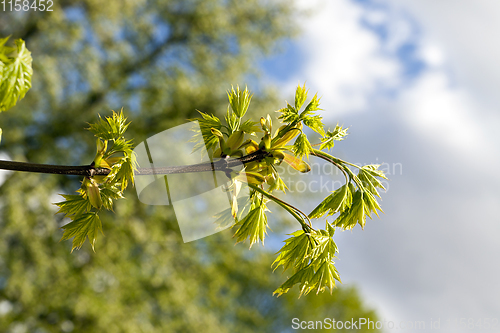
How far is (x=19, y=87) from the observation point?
421mm

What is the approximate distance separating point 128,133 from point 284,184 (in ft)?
20.3

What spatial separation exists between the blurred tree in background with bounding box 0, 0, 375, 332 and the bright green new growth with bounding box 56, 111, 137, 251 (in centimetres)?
485

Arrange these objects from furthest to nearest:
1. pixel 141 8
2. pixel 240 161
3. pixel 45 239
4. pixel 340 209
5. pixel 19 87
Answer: pixel 141 8
pixel 45 239
pixel 340 209
pixel 240 161
pixel 19 87

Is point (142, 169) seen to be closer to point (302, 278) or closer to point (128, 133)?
point (302, 278)

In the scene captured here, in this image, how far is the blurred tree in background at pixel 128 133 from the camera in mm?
5395

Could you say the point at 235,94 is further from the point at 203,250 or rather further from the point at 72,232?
the point at 203,250

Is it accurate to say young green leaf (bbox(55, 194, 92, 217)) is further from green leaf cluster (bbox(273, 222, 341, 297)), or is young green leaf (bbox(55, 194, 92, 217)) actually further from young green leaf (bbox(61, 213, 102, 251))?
green leaf cluster (bbox(273, 222, 341, 297))

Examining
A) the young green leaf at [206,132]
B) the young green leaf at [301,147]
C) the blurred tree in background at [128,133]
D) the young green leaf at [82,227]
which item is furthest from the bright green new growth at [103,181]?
the blurred tree in background at [128,133]

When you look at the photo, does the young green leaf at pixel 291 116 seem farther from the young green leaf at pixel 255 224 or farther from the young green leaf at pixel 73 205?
the young green leaf at pixel 73 205

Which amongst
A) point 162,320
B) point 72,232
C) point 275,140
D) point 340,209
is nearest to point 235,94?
point 275,140

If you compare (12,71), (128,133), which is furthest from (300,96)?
(128,133)

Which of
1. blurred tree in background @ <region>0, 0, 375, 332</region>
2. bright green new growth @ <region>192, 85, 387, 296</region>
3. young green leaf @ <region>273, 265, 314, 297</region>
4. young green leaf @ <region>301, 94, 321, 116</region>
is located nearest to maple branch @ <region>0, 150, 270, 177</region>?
bright green new growth @ <region>192, 85, 387, 296</region>

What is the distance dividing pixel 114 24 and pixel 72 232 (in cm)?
702

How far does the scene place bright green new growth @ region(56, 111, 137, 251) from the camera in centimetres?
56
